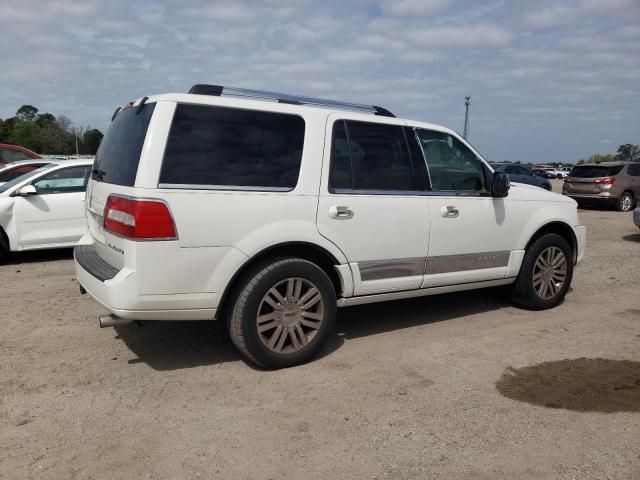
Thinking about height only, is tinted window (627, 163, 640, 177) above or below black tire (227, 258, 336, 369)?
above

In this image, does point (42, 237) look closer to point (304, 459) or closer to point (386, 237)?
point (386, 237)

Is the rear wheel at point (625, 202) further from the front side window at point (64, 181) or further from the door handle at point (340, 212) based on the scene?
the door handle at point (340, 212)

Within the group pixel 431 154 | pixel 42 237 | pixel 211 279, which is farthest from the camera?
pixel 42 237

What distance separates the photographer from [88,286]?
13.3ft

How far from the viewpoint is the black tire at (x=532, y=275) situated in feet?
18.3

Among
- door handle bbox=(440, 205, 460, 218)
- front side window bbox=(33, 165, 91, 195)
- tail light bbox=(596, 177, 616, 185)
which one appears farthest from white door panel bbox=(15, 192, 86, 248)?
tail light bbox=(596, 177, 616, 185)

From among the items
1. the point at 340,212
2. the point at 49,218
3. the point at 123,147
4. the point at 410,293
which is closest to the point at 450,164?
the point at 410,293

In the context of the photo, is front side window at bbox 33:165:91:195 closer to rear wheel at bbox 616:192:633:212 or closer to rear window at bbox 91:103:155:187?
rear window at bbox 91:103:155:187

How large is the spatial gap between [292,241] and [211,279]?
0.64 meters

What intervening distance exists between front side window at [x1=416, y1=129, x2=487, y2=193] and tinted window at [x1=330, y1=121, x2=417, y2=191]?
0.85 ft

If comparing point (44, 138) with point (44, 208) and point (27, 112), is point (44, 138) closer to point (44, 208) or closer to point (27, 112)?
point (27, 112)

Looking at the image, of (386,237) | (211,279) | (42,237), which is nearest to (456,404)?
(386,237)

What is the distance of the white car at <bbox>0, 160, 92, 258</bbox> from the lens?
8102 mm

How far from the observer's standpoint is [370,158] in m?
4.52
